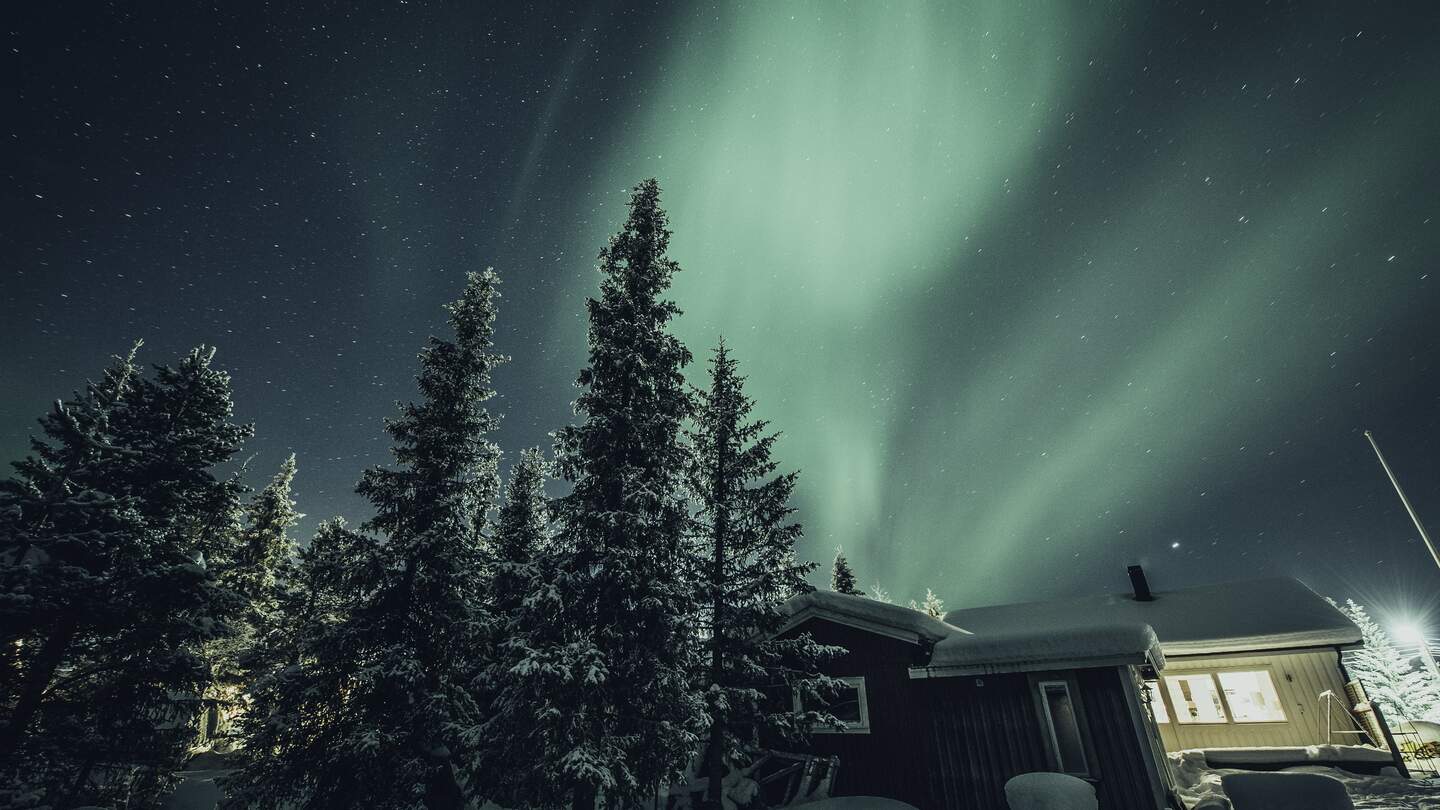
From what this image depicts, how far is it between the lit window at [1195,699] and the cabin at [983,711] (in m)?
6.12

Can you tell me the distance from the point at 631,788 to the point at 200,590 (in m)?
11.4

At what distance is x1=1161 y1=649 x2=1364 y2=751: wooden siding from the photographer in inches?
652

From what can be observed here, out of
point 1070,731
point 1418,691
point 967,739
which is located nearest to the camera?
point 1070,731

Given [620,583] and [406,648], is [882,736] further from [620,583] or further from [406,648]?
[406,648]

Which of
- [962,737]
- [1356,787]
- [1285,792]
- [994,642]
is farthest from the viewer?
[962,737]

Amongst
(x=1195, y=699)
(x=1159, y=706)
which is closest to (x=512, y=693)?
(x=1159, y=706)

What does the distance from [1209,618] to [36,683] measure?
1211 inches

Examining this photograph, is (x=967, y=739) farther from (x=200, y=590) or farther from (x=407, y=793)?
(x=200, y=590)

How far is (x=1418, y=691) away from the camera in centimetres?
4406

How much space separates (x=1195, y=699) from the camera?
18.4 meters

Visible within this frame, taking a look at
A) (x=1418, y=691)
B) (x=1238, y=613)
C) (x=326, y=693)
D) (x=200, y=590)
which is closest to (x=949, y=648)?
(x=1238, y=613)

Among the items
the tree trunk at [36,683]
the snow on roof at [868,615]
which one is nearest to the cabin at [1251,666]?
the snow on roof at [868,615]

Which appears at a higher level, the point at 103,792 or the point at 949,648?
the point at 949,648

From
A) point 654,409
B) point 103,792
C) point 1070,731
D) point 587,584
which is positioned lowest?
point 103,792
